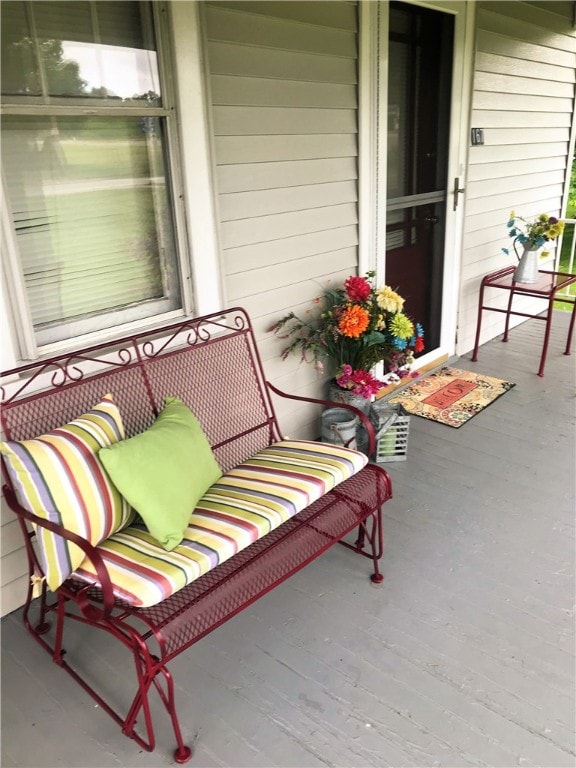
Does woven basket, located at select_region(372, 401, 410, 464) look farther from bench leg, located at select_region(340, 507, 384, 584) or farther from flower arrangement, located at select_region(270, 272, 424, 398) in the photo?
bench leg, located at select_region(340, 507, 384, 584)

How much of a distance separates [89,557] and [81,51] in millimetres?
1565

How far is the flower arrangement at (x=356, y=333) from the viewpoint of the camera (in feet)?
9.60

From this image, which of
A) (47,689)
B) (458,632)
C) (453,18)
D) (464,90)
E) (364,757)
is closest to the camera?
(364,757)

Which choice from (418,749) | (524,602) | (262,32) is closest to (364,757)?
(418,749)

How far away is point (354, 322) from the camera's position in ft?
9.39

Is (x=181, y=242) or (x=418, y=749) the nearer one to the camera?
(x=418, y=749)

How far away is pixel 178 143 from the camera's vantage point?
2.26 m

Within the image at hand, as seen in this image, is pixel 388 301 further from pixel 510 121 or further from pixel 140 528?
pixel 510 121

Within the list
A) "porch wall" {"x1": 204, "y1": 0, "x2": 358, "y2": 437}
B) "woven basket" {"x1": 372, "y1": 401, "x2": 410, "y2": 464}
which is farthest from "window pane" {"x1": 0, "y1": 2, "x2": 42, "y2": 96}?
"woven basket" {"x1": 372, "y1": 401, "x2": 410, "y2": 464}

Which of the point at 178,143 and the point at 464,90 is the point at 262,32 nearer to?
the point at 178,143

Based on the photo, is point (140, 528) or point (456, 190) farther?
point (456, 190)

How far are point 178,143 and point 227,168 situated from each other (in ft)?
0.86

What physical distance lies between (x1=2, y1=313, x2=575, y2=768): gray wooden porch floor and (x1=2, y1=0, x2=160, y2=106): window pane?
1.81 m

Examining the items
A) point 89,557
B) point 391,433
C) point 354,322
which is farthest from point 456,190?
point 89,557
